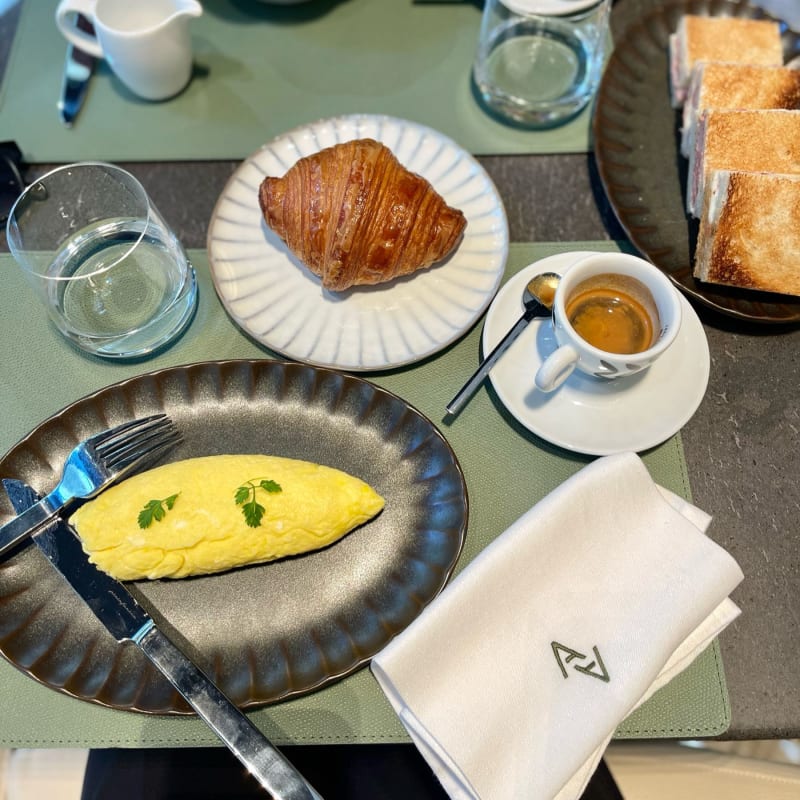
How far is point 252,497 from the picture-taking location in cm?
91

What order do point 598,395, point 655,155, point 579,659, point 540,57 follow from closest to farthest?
1. point 579,659
2. point 598,395
3. point 655,155
4. point 540,57

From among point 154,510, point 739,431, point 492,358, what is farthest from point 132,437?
point 739,431

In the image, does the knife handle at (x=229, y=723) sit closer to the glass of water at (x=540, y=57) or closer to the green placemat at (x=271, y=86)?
the green placemat at (x=271, y=86)

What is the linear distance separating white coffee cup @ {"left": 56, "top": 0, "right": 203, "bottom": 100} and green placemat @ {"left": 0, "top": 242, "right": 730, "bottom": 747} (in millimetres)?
364

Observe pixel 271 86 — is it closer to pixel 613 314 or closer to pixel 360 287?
pixel 360 287

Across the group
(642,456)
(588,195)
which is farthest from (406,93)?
(642,456)

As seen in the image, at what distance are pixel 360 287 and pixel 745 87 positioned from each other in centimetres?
75

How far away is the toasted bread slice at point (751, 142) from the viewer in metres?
1.11

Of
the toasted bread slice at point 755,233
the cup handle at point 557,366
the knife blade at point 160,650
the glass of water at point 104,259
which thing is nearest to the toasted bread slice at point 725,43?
the toasted bread slice at point 755,233

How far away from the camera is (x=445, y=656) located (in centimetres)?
75

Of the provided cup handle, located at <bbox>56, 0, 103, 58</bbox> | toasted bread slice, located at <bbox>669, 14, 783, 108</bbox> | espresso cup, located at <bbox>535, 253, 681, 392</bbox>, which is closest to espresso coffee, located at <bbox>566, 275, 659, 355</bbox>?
espresso cup, located at <bbox>535, 253, 681, 392</bbox>

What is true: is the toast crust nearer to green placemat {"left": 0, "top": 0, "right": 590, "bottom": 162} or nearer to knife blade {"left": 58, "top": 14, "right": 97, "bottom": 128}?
green placemat {"left": 0, "top": 0, "right": 590, "bottom": 162}

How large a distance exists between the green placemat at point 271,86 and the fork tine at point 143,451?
1.88ft

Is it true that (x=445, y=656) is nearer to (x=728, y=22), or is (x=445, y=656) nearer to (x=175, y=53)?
(x=175, y=53)
